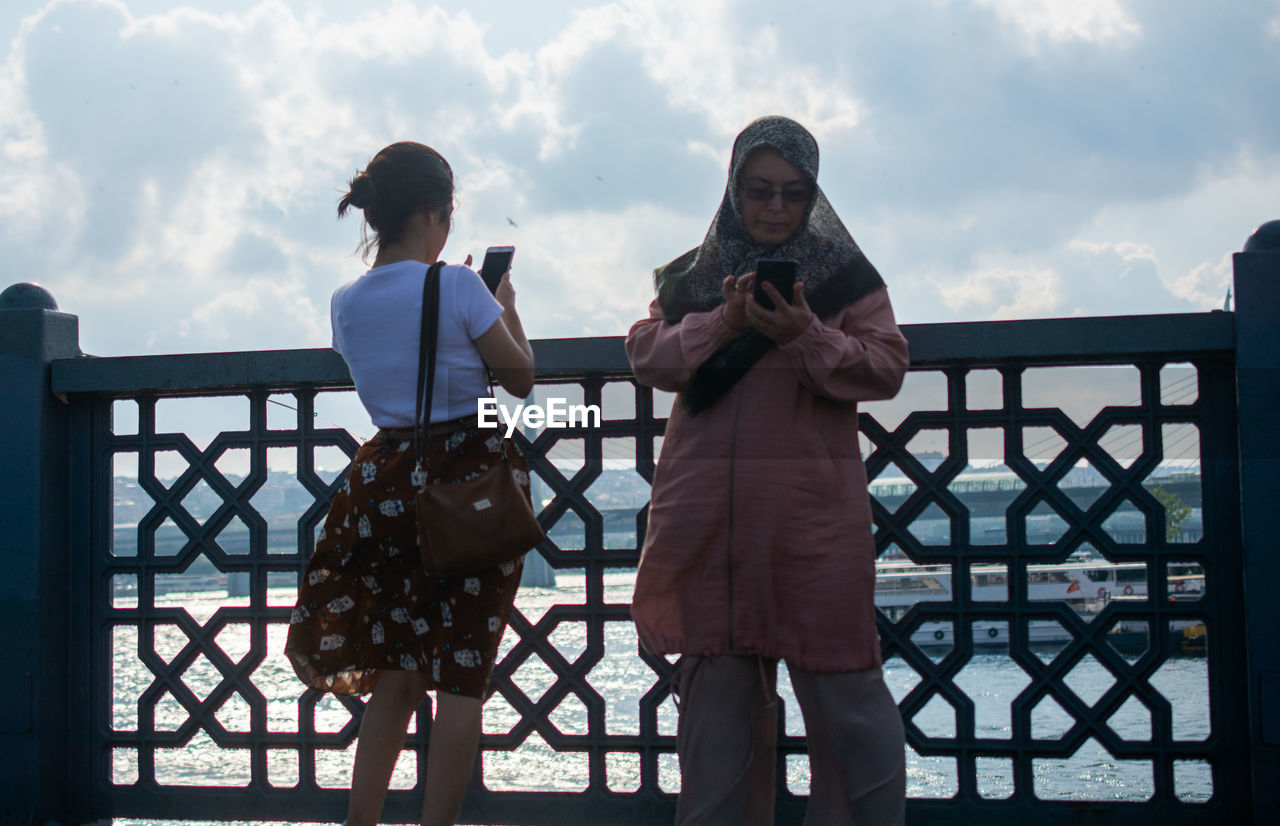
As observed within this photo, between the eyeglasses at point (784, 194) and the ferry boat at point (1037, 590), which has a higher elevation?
the eyeglasses at point (784, 194)

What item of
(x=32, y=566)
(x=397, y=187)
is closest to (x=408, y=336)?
(x=397, y=187)

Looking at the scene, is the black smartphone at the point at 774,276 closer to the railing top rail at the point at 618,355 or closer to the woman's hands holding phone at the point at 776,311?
the woman's hands holding phone at the point at 776,311

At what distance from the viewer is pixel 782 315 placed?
2.01 meters

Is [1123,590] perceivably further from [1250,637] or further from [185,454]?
[185,454]

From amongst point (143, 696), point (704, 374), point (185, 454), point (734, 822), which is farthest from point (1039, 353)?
point (143, 696)

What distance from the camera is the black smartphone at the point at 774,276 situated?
201 cm

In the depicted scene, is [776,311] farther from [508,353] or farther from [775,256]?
[508,353]

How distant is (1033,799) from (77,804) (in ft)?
8.69

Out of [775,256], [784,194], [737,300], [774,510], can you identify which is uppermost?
[784,194]

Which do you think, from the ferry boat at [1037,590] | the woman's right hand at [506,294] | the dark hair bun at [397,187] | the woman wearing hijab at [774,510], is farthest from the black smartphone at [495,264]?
the ferry boat at [1037,590]

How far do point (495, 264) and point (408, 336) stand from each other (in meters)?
0.28

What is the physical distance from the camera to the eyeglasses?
2154mm

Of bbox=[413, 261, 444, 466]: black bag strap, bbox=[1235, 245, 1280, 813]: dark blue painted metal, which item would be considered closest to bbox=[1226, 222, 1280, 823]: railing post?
bbox=[1235, 245, 1280, 813]: dark blue painted metal

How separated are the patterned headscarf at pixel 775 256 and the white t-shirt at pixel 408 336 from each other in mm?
450
